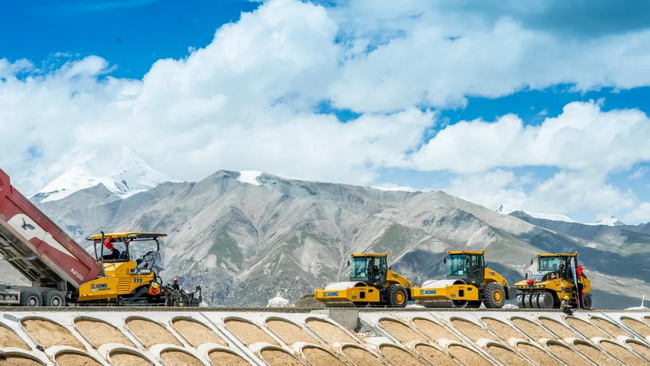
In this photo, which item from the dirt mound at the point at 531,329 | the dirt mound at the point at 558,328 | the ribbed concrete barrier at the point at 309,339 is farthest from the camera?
the dirt mound at the point at 558,328

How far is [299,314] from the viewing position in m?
37.2

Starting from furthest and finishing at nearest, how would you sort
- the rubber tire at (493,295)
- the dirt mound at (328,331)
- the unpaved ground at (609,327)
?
the rubber tire at (493,295) → the unpaved ground at (609,327) → the dirt mound at (328,331)

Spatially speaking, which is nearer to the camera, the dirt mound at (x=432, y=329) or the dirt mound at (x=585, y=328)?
the dirt mound at (x=432, y=329)

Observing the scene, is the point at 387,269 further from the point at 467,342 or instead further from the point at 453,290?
the point at 467,342

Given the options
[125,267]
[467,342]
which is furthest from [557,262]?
[125,267]

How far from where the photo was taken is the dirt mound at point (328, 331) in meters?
34.8

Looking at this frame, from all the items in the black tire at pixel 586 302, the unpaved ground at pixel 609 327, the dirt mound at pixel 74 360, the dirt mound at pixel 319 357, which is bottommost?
the dirt mound at pixel 319 357

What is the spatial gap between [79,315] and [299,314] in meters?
10.8

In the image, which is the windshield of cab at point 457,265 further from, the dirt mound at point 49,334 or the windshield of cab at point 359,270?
the dirt mound at point 49,334

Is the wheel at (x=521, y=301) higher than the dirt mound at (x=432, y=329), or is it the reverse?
the wheel at (x=521, y=301)

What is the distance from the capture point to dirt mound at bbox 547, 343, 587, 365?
40.5 meters

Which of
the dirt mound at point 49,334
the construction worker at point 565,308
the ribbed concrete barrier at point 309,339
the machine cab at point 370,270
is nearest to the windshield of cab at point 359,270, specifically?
the machine cab at point 370,270

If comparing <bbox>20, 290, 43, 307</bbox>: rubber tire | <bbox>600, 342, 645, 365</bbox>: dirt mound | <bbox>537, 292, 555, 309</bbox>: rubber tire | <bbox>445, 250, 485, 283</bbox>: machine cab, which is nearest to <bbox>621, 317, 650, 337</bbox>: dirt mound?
<bbox>537, 292, 555, 309</bbox>: rubber tire

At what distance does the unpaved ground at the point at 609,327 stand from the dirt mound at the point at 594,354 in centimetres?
457
